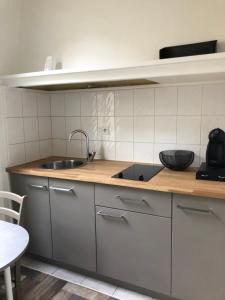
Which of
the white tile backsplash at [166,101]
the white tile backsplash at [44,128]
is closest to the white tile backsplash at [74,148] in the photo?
the white tile backsplash at [44,128]

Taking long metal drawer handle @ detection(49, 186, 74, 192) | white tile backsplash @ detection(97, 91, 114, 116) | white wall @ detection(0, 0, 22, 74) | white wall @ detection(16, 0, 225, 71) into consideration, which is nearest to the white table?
long metal drawer handle @ detection(49, 186, 74, 192)

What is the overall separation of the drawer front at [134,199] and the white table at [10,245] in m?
0.61

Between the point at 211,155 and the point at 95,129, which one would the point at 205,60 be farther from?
the point at 95,129

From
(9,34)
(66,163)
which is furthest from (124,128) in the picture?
(9,34)

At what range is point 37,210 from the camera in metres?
2.05

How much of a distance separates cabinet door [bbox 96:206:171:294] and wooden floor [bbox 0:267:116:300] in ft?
0.57

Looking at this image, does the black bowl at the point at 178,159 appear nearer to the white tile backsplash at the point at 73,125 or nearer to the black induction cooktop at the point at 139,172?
the black induction cooktop at the point at 139,172

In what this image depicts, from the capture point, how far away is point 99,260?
1.84 metres

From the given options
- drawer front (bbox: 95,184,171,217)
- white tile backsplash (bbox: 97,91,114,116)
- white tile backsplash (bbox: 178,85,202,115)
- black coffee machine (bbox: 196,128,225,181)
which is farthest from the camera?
white tile backsplash (bbox: 97,91,114,116)

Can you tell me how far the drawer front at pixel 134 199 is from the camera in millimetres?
1542

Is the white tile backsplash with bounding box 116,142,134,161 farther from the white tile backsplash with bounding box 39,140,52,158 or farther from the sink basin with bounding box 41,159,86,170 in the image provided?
the white tile backsplash with bounding box 39,140,52,158

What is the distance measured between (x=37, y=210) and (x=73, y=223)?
36 cm

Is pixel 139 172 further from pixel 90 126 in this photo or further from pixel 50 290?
pixel 50 290

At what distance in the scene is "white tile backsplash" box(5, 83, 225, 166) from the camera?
6.35ft
